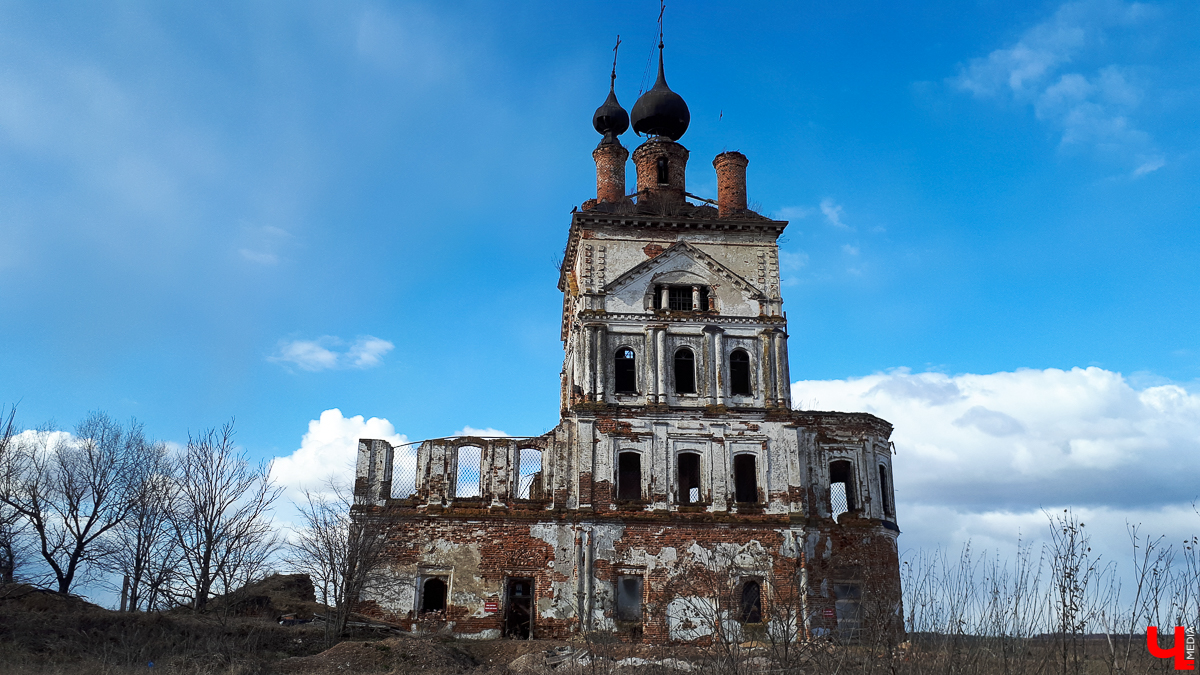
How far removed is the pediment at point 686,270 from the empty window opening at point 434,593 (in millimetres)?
10208

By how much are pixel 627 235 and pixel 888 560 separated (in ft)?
39.5

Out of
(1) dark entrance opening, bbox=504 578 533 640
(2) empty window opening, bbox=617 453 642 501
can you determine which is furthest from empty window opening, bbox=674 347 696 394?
(1) dark entrance opening, bbox=504 578 533 640

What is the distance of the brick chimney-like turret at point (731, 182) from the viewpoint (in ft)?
93.6

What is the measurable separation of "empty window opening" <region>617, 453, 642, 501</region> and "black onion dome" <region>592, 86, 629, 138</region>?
11430 millimetres

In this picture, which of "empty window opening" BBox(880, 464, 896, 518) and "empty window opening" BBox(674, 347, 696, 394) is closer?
"empty window opening" BBox(674, 347, 696, 394)

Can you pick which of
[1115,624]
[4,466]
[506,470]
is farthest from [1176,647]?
[4,466]

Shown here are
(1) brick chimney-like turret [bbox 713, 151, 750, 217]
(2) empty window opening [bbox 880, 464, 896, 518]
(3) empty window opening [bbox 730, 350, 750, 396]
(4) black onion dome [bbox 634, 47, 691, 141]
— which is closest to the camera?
(3) empty window opening [bbox 730, 350, 750, 396]

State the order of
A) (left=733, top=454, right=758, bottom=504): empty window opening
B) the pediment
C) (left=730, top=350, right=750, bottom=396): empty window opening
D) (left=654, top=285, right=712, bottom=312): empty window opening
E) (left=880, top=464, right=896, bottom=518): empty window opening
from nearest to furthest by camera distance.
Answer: (left=733, top=454, right=758, bottom=504): empty window opening → (left=730, top=350, right=750, bottom=396): empty window opening → (left=880, top=464, right=896, bottom=518): empty window opening → (left=654, top=285, right=712, bottom=312): empty window opening → the pediment

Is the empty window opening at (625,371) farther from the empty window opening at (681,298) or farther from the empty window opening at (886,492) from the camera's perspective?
the empty window opening at (886,492)

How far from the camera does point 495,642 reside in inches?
914

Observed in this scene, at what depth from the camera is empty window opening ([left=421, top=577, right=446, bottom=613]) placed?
24438 millimetres

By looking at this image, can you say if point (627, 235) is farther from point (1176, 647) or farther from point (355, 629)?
point (1176, 647)

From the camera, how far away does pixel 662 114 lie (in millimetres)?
29891

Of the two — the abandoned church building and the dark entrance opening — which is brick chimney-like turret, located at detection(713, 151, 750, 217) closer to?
the abandoned church building
